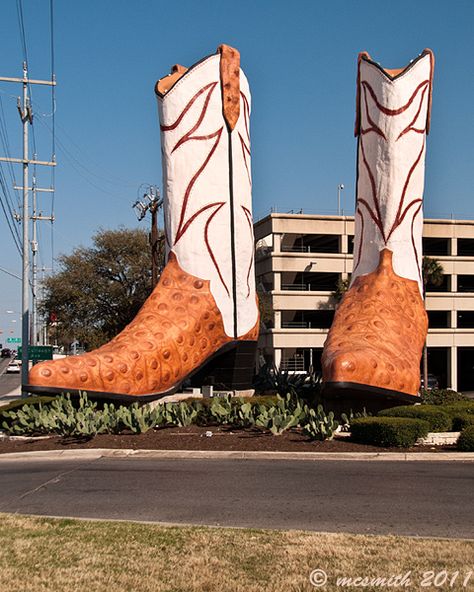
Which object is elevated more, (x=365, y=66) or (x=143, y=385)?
(x=365, y=66)

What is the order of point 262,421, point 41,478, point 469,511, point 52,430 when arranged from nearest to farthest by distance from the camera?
point 469,511 → point 41,478 → point 262,421 → point 52,430

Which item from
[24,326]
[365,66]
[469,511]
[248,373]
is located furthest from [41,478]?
[24,326]

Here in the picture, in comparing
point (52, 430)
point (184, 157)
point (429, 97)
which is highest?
point (429, 97)

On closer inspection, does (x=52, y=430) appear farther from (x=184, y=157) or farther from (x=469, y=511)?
(x=469, y=511)

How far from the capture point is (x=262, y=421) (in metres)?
11.0

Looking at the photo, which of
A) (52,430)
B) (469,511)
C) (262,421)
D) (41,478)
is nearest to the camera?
(469,511)

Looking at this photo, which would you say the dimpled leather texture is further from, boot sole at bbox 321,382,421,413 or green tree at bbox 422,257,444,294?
green tree at bbox 422,257,444,294

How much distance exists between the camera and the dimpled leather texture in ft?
38.1

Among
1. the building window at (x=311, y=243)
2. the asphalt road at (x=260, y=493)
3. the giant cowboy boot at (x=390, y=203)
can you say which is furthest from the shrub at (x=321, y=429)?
the building window at (x=311, y=243)

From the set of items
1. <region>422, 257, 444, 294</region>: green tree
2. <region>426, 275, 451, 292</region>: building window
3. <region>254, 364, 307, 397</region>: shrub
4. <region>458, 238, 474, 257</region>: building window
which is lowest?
<region>254, 364, 307, 397</region>: shrub

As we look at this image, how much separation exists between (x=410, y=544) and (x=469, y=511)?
1.37 metres

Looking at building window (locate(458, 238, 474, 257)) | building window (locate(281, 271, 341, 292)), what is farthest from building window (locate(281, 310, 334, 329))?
building window (locate(458, 238, 474, 257))

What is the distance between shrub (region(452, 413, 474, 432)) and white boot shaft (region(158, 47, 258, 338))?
4.26 metres

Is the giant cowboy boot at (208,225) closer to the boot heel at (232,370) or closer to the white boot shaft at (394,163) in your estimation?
the boot heel at (232,370)
